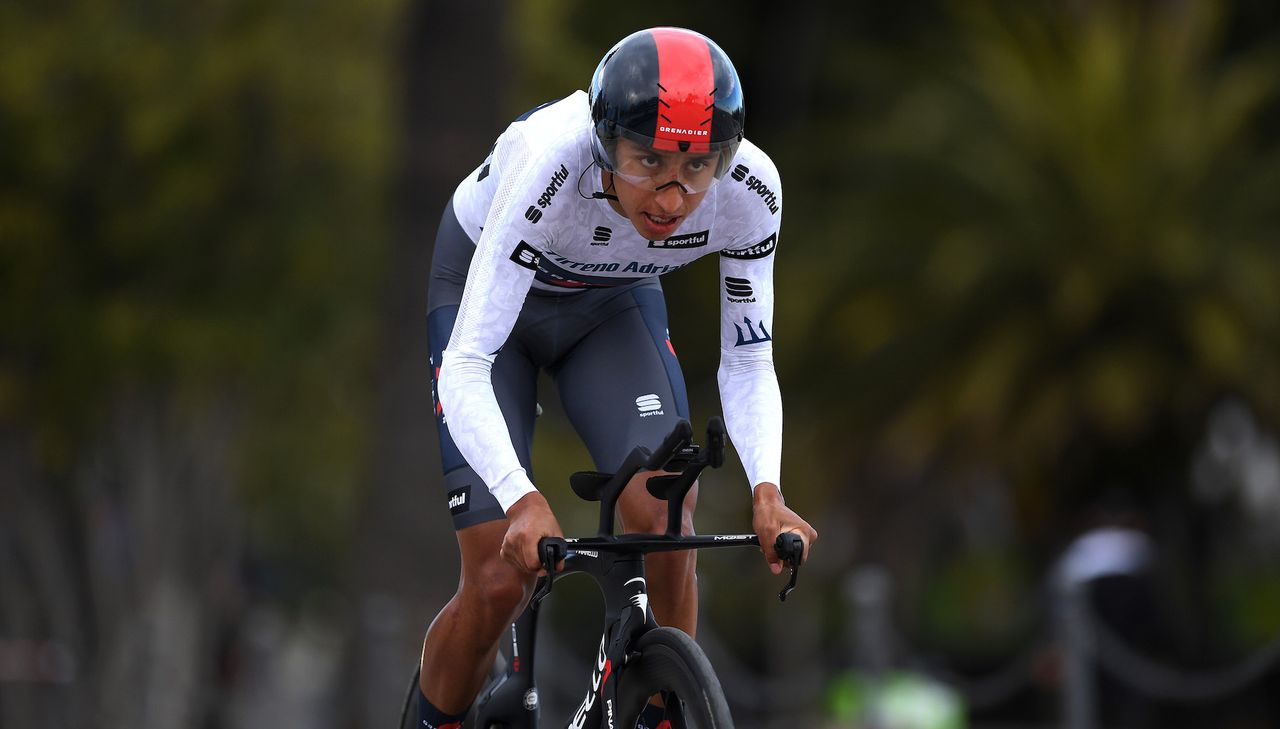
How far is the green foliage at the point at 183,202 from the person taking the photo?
14.7 meters

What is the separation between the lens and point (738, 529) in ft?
67.3

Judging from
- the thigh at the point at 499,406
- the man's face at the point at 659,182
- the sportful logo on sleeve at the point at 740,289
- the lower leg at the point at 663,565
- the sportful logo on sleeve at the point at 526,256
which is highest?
the man's face at the point at 659,182

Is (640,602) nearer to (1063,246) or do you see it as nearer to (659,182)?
(659,182)

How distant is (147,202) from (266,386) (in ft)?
8.57

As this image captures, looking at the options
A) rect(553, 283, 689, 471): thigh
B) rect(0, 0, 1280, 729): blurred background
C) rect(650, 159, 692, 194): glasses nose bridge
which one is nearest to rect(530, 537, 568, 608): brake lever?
rect(553, 283, 689, 471): thigh

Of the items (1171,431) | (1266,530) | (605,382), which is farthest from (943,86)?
(605,382)

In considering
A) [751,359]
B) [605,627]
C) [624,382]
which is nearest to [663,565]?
[605,627]

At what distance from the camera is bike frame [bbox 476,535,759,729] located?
4.48 m

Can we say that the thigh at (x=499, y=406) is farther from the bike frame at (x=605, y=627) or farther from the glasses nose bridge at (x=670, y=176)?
the glasses nose bridge at (x=670, y=176)

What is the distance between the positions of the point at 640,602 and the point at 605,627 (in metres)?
0.18

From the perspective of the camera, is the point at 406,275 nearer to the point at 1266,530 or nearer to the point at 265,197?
the point at 265,197

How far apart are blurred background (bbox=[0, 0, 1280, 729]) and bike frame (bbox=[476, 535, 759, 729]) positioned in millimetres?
7646

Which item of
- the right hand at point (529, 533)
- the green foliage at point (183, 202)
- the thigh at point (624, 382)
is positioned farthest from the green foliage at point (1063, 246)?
the right hand at point (529, 533)

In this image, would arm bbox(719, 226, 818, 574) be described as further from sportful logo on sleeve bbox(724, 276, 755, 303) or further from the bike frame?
the bike frame
